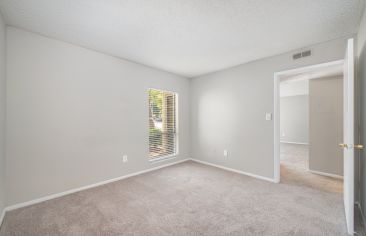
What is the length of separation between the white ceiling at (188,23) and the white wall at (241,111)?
0.30 metres

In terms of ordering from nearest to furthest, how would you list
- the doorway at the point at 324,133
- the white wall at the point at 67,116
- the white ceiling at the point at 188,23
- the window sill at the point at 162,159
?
the white ceiling at the point at 188,23, the white wall at the point at 67,116, the doorway at the point at 324,133, the window sill at the point at 162,159

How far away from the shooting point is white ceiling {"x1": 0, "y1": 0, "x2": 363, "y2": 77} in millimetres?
1695

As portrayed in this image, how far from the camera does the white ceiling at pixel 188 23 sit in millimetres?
1695

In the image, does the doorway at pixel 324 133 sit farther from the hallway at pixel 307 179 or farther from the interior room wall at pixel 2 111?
the interior room wall at pixel 2 111

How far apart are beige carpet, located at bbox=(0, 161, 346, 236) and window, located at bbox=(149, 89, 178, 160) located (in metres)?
1.12

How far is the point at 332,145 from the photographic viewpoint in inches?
130

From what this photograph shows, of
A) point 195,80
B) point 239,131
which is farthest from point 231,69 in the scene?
point 239,131

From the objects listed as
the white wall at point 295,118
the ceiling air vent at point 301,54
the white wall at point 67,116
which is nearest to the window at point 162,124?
the white wall at point 67,116

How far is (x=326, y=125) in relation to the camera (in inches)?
133

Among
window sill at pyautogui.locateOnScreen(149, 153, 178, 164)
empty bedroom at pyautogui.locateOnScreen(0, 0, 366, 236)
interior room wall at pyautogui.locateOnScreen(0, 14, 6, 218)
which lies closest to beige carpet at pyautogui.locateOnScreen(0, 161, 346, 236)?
empty bedroom at pyautogui.locateOnScreen(0, 0, 366, 236)

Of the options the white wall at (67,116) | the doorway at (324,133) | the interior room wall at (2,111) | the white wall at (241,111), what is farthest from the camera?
the doorway at (324,133)

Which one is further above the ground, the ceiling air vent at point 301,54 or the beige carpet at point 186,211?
the ceiling air vent at point 301,54

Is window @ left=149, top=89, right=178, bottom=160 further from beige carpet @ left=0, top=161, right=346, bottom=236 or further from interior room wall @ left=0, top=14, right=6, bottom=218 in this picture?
interior room wall @ left=0, top=14, right=6, bottom=218

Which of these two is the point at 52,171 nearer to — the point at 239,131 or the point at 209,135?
the point at 209,135
